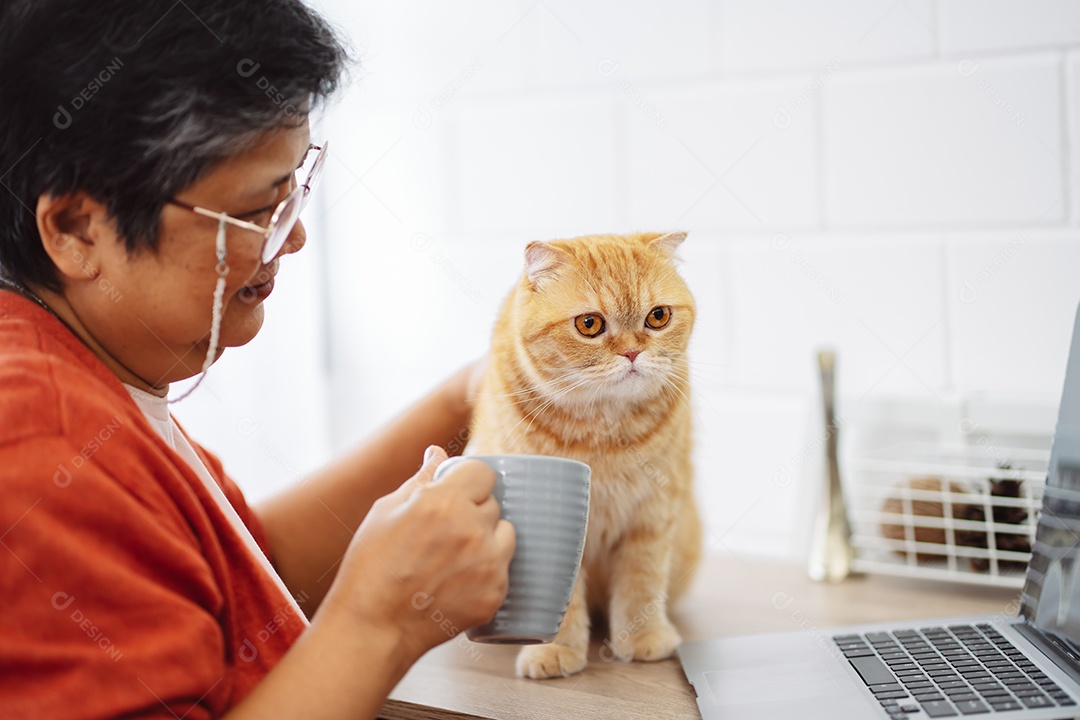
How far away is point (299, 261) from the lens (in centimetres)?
197

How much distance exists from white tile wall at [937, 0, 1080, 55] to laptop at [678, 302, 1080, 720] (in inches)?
23.7

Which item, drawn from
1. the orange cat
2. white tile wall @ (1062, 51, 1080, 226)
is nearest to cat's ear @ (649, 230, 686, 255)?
the orange cat

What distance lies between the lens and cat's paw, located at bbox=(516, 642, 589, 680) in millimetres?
967

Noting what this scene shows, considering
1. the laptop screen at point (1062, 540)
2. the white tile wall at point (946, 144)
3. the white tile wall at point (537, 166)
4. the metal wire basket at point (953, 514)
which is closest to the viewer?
the laptop screen at point (1062, 540)

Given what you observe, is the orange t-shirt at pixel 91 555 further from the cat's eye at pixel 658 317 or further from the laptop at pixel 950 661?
the cat's eye at pixel 658 317

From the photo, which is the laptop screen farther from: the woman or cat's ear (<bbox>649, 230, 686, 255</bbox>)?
the woman

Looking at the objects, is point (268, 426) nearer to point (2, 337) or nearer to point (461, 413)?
point (461, 413)

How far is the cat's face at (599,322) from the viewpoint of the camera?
3.48ft

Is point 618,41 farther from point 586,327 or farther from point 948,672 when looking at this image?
point 948,672

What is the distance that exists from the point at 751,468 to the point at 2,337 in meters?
1.23

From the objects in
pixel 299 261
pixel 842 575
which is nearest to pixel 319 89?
pixel 842 575

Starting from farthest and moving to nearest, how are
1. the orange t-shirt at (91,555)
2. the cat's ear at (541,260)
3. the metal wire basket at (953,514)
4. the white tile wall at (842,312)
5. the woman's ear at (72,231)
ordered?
the white tile wall at (842,312)
the metal wire basket at (953,514)
the cat's ear at (541,260)
the woman's ear at (72,231)
the orange t-shirt at (91,555)

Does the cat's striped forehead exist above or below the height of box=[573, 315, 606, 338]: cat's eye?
above

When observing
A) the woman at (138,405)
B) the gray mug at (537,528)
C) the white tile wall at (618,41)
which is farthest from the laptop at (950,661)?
the white tile wall at (618,41)
